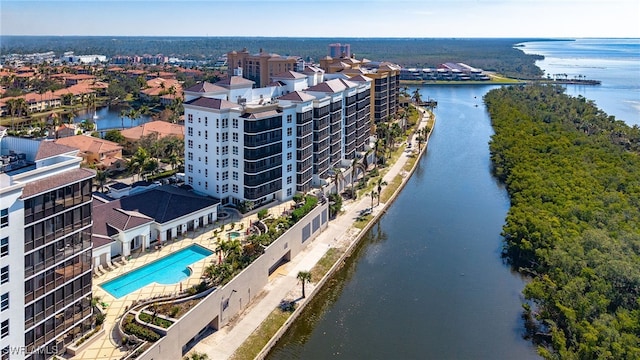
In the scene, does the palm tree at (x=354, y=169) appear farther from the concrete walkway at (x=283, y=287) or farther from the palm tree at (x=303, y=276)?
the palm tree at (x=303, y=276)

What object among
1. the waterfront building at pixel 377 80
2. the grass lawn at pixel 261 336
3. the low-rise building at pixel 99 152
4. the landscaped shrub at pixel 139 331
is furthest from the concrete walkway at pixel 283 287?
the waterfront building at pixel 377 80

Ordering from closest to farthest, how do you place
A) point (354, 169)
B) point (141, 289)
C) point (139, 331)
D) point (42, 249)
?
1. point (42, 249)
2. point (139, 331)
3. point (141, 289)
4. point (354, 169)

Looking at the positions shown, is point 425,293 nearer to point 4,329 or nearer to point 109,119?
point 4,329

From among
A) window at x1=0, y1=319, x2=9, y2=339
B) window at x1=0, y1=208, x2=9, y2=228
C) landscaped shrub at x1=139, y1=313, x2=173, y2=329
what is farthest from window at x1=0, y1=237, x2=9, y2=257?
landscaped shrub at x1=139, y1=313, x2=173, y2=329

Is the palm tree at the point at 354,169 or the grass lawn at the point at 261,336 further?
Answer: the palm tree at the point at 354,169

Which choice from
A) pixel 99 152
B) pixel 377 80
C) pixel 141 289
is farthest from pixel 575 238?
pixel 377 80

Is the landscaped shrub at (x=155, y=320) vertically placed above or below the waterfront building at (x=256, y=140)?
below

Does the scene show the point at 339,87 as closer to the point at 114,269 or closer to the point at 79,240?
the point at 114,269
